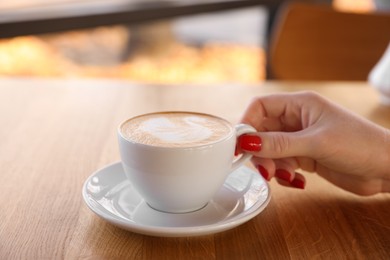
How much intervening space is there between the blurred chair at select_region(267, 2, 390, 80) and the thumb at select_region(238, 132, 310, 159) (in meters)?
→ 0.99

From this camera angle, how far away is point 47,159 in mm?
873

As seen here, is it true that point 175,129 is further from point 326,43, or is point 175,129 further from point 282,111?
point 326,43

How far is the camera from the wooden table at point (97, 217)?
24.7 inches

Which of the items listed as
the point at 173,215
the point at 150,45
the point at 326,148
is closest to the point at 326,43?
the point at 150,45

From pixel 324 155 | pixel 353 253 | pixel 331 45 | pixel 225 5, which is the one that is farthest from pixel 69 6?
pixel 353 253

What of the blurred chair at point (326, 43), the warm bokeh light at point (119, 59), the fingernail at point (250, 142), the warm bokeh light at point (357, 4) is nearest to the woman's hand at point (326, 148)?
the fingernail at point (250, 142)

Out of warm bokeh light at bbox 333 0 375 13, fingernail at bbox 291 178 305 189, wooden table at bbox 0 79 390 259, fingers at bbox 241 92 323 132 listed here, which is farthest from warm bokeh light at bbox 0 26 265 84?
fingernail at bbox 291 178 305 189

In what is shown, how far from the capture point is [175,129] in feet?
2.29

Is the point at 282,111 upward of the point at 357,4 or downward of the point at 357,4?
upward

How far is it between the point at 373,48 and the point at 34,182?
1.24 m

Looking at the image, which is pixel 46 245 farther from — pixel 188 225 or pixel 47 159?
pixel 47 159

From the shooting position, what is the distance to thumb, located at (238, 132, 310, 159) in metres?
0.73

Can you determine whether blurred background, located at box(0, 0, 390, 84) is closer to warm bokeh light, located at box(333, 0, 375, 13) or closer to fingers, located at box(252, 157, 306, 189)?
warm bokeh light, located at box(333, 0, 375, 13)

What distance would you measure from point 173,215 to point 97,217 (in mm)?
95
